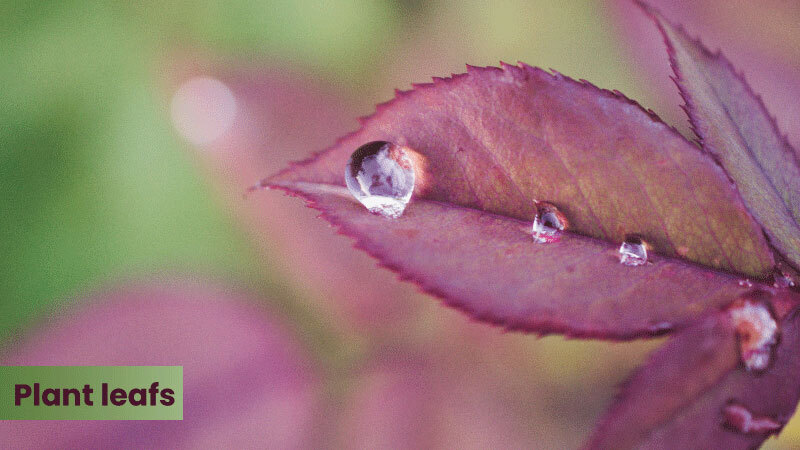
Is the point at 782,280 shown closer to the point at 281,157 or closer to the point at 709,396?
the point at 709,396

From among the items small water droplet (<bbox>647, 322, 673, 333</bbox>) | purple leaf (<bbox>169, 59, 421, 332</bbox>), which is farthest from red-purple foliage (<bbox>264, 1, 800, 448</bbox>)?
purple leaf (<bbox>169, 59, 421, 332</bbox>)

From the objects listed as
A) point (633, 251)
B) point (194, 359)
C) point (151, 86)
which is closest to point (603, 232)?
point (633, 251)

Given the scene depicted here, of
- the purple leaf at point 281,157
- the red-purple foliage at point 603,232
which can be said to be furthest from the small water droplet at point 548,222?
the purple leaf at point 281,157

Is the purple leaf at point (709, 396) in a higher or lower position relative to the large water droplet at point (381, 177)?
lower

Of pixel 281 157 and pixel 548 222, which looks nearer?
pixel 548 222

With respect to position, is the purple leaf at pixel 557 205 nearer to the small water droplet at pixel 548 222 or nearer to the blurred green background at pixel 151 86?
the small water droplet at pixel 548 222

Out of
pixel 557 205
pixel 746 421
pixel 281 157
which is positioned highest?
pixel 281 157

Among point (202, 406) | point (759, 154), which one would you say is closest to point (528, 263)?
point (759, 154)
